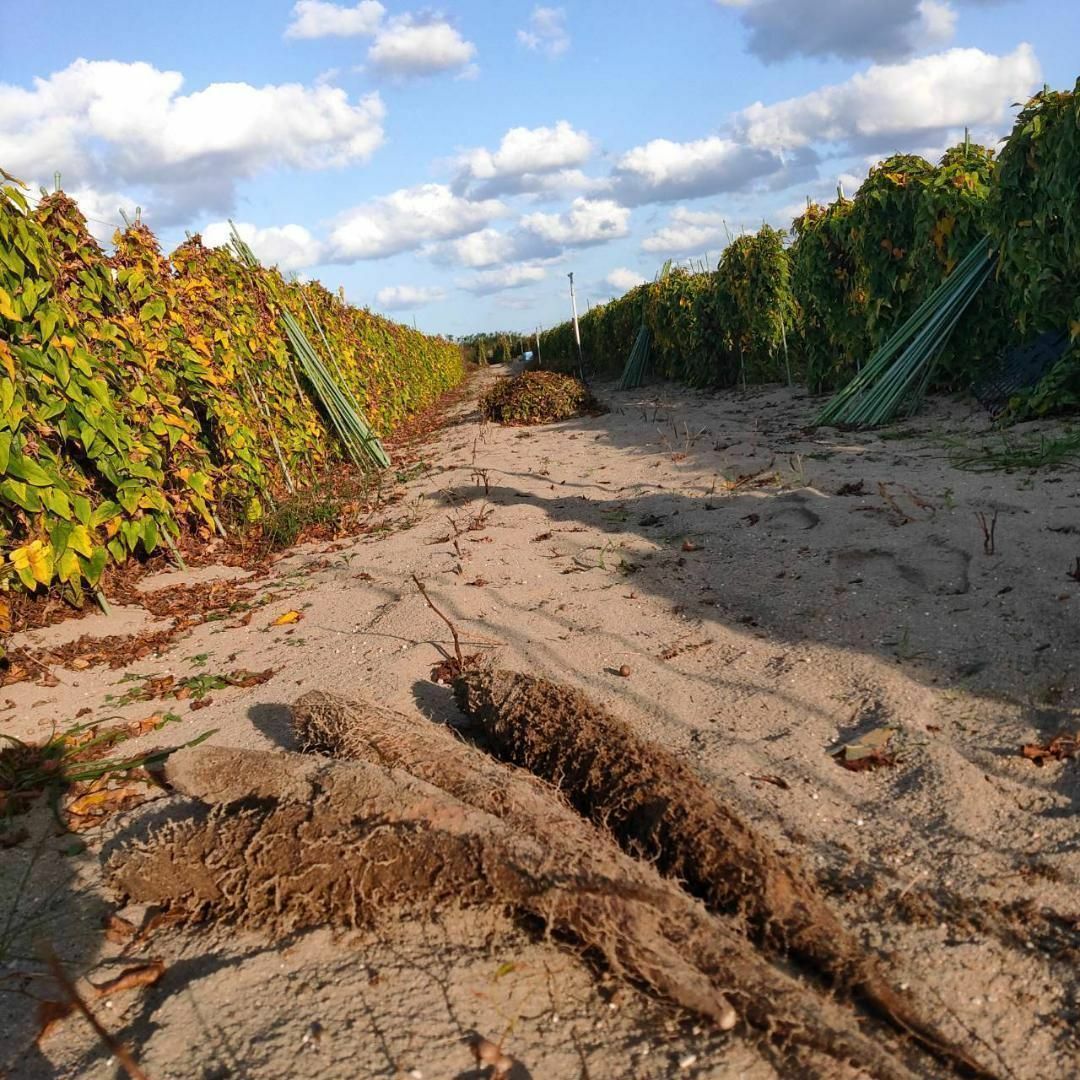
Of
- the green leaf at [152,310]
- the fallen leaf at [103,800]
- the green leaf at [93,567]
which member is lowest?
the fallen leaf at [103,800]

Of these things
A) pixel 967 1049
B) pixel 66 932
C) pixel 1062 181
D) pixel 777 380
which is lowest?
pixel 967 1049

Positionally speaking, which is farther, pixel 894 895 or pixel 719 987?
pixel 894 895

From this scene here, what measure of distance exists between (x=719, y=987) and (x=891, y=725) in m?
1.33

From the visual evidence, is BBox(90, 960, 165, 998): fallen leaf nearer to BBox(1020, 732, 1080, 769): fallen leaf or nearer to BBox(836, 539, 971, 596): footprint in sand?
BBox(1020, 732, 1080, 769): fallen leaf

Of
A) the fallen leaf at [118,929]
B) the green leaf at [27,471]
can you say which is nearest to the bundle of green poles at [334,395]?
the green leaf at [27,471]

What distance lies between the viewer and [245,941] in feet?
5.89

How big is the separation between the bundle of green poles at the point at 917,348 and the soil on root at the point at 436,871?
6.71 m

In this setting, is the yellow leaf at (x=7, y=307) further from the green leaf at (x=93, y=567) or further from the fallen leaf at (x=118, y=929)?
the fallen leaf at (x=118, y=929)

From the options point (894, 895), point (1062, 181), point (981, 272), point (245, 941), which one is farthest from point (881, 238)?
point (245, 941)

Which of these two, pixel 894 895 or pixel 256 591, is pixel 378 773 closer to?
pixel 894 895

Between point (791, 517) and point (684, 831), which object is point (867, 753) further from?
point (791, 517)

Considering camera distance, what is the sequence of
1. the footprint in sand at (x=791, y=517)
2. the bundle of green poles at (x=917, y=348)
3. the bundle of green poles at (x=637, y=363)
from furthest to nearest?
the bundle of green poles at (x=637, y=363), the bundle of green poles at (x=917, y=348), the footprint in sand at (x=791, y=517)

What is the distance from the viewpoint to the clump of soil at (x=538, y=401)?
12219 millimetres

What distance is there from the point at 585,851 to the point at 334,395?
26.2ft
